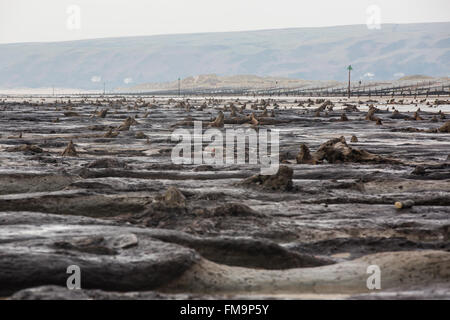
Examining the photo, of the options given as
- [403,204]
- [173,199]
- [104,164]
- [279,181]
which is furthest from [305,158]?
[173,199]

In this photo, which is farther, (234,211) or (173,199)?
(173,199)

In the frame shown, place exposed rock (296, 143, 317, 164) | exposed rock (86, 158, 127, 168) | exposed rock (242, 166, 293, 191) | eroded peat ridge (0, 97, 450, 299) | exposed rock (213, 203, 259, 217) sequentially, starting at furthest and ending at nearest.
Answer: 1. exposed rock (296, 143, 317, 164)
2. exposed rock (86, 158, 127, 168)
3. exposed rock (242, 166, 293, 191)
4. exposed rock (213, 203, 259, 217)
5. eroded peat ridge (0, 97, 450, 299)

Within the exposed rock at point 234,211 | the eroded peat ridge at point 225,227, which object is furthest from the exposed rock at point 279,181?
the exposed rock at point 234,211

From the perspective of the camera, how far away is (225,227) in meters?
7.67

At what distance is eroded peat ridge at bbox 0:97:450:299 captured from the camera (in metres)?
5.77

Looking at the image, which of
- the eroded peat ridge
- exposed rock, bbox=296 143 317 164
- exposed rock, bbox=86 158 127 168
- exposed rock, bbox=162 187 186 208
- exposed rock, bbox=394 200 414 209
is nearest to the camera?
the eroded peat ridge

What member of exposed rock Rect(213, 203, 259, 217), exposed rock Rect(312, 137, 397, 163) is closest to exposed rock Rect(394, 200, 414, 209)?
exposed rock Rect(213, 203, 259, 217)

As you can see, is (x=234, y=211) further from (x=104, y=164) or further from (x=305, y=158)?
(x=305, y=158)

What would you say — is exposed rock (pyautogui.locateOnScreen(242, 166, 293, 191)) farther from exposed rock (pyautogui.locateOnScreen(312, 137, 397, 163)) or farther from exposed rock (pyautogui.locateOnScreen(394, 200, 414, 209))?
exposed rock (pyautogui.locateOnScreen(312, 137, 397, 163))

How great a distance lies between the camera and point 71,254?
6.20m
